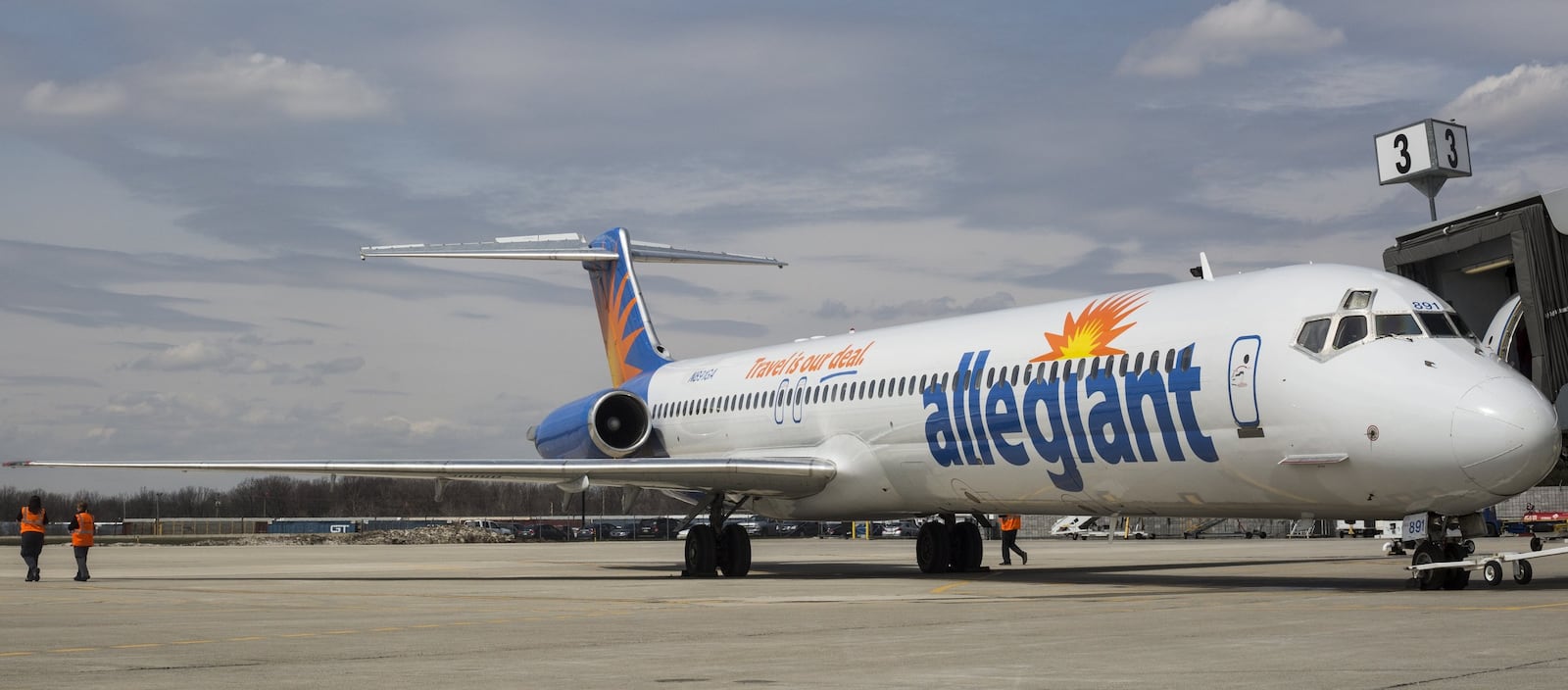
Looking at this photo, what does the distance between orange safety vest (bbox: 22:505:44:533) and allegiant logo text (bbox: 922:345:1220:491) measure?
563 inches

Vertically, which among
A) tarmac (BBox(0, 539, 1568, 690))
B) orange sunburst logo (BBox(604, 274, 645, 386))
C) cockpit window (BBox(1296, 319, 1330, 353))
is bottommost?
tarmac (BBox(0, 539, 1568, 690))

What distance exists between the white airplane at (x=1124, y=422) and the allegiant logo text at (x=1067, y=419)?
3 cm

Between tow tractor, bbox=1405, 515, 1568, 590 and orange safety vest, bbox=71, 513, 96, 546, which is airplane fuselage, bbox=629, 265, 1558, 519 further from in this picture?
orange safety vest, bbox=71, 513, 96, 546

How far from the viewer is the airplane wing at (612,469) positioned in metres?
22.6

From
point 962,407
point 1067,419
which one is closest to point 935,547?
point 962,407

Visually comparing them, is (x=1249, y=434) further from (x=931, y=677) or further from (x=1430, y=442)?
(x=931, y=677)

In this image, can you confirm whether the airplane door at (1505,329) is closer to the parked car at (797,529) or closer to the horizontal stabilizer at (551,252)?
the horizontal stabilizer at (551,252)

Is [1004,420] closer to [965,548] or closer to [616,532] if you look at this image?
[965,548]

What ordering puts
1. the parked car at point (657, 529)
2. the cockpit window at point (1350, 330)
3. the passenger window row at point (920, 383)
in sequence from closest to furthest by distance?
the cockpit window at point (1350, 330) → the passenger window row at point (920, 383) → the parked car at point (657, 529)

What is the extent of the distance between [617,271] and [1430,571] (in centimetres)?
2084

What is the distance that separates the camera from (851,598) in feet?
55.2

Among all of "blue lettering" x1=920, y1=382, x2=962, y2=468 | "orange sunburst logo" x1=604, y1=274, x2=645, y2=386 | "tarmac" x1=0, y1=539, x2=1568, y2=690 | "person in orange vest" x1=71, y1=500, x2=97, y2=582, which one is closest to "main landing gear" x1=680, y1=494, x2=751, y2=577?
"tarmac" x1=0, y1=539, x2=1568, y2=690

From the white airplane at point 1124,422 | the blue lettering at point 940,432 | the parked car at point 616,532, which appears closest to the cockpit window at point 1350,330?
the white airplane at point 1124,422

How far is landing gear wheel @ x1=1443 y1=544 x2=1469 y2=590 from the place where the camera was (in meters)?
15.2
